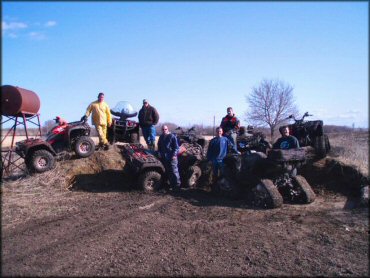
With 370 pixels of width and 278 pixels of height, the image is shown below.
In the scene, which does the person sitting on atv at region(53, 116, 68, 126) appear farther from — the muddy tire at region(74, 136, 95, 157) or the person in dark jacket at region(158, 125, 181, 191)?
the person in dark jacket at region(158, 125, 181, 191)

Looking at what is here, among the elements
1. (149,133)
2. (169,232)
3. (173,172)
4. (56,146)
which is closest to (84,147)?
(56,146)

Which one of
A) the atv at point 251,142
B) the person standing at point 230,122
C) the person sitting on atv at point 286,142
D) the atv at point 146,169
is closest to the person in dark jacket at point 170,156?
the atv at point 146,169

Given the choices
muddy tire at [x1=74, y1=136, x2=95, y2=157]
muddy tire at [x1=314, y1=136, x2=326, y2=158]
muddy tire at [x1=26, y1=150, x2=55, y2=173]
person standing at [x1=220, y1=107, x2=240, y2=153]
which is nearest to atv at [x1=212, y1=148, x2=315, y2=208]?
muddy tire at [x1=314, y1=136, x2=326, y2=158]

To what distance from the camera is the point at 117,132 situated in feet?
40.3

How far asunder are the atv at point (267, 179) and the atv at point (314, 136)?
4.96 feet

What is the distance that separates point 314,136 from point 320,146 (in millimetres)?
371

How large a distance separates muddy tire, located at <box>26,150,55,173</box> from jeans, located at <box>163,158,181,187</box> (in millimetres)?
3272

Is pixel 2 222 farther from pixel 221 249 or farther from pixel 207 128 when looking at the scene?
pixel 207 128

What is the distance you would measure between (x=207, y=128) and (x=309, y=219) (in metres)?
15.0

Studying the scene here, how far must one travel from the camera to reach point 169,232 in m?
6.63

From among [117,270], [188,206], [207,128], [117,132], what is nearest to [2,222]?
[117,270]

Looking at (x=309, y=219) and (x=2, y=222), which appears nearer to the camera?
(x=2, y=222)

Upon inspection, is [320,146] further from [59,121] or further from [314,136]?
[59,121]

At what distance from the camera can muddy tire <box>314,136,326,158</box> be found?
397 inches
